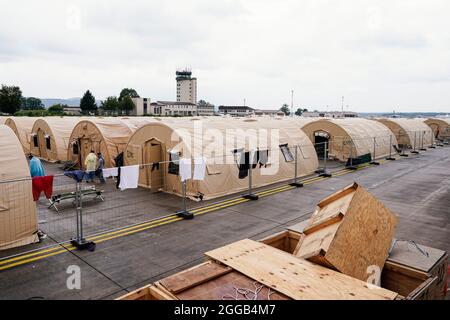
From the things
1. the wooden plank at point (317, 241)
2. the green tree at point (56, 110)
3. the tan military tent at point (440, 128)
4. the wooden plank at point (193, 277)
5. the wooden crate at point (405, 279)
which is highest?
the green tree at point (56, 110)

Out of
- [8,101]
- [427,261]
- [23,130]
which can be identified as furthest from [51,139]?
[8,101]

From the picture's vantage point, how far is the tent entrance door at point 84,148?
2298 centimetres

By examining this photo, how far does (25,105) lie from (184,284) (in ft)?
652

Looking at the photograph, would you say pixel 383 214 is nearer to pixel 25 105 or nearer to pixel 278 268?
pixel 278 268

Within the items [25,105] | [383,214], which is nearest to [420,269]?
[383,214]

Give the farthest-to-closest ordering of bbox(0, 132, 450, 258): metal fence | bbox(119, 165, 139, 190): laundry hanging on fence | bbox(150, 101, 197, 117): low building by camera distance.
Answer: bbox(150, 101, 197, 117): low building, bbox(119, 165, 139, 190): laundry hanging on fence, bbox(0, 132, 450, 258): metal fence

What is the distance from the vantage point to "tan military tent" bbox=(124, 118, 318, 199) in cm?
1536

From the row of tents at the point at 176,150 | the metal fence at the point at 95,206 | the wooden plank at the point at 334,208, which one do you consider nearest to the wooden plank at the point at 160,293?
the wooden plank at the point at 334,208

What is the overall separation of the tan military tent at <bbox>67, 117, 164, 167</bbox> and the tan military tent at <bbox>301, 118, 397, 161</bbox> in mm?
13881

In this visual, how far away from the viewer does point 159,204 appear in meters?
Result: 14.2

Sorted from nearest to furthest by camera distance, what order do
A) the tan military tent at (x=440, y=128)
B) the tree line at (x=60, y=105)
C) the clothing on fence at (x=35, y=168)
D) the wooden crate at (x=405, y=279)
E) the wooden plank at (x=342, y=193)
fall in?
the wooden crate at (x=405, y=279) < the wooden plank at (x=342, y=193) < the clothing on fence at (x=35, y=168) < the tan military tent at (x=440, y=128) < the tree line at (x=60, y=105)

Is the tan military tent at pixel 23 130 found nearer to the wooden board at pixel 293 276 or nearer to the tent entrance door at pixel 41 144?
the tent entrance door at pixel 41 144

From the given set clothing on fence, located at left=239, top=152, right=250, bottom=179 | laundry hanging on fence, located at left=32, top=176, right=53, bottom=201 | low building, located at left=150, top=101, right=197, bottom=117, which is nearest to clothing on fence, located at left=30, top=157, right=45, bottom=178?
laundry hanging on fence, located at left=32, top=176, right=53, bottom=201

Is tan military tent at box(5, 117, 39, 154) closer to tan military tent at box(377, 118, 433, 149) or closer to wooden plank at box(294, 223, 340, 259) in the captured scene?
wooden plank at box(294, 223, 340, 259)
